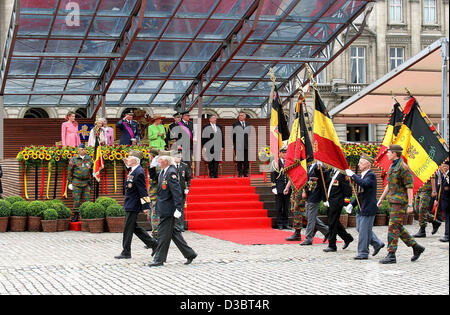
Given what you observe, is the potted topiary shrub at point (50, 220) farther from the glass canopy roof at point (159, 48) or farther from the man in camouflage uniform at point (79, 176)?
the glass canopy roof at point (159, 48)

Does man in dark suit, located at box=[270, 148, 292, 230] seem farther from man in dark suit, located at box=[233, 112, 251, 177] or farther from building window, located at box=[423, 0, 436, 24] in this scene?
building window, located at box=[423, 0, 436, 24]

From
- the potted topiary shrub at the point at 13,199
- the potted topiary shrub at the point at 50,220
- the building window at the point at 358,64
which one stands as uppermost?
the building window at the point at 358,64

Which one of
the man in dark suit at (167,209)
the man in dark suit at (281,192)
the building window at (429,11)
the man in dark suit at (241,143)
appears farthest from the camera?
the building window at (429,11)

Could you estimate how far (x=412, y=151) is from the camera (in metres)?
13.6

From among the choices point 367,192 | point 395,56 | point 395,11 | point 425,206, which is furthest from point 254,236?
point 395,11

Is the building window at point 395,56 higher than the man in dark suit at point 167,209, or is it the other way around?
the building window at point 395,56

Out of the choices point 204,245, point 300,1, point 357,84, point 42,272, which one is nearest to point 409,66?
point 300,1

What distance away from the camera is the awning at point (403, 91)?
723 inches

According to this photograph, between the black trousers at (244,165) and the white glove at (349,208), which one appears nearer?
the white glove at (349,208)

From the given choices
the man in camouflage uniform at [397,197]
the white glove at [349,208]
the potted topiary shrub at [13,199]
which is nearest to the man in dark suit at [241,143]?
the potted topiary shrub at [13,199]

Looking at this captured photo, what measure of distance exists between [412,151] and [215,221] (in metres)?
7.04

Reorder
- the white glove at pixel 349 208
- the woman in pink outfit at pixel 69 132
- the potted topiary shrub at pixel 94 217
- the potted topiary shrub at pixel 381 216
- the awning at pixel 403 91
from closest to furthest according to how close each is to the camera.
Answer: the white glove at pixel 349 208 < the awning at pixel 403 91 < the potted topiary shrub at pixel 94 217 < the potted topiary shrub at pixel 381 216 < the woman in pink outfit at pixel 69 132

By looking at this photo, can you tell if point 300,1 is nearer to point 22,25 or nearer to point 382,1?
point 22,25

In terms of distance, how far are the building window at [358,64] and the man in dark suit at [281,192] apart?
3807cm
